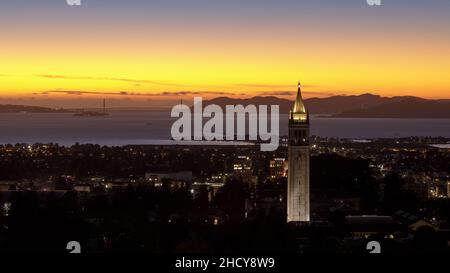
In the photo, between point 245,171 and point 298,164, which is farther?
point 245,171

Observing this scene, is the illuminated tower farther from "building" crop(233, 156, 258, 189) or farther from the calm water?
the calm water

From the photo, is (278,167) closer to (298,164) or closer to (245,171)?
(245,171)

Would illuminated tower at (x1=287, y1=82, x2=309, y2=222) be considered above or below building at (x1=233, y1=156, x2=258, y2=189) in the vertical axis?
above

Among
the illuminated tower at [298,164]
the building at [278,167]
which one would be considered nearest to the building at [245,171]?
the building at [278,167]

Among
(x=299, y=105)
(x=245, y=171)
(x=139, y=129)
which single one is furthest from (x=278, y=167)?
(x=139, y=129)

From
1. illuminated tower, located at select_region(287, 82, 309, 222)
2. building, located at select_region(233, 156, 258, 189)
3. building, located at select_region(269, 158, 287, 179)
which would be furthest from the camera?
building, located at select_region(269, 158, 287, 179)

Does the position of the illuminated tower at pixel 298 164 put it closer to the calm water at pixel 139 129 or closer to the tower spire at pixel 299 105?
the tower spire at pixel 299 105

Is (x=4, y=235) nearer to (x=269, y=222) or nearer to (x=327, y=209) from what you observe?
(x=269, y=222)

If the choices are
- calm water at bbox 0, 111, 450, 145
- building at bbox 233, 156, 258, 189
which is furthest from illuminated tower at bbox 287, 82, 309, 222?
calm water at bbox 0, 111, 450, 145

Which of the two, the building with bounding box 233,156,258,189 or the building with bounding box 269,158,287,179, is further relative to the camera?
the building with bounding box 269,158,287,179
